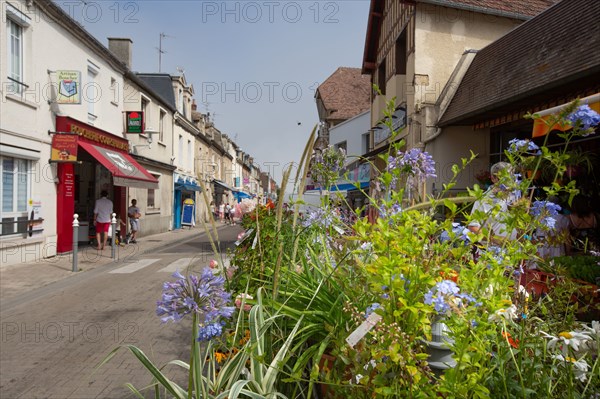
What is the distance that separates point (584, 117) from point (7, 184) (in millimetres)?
11087

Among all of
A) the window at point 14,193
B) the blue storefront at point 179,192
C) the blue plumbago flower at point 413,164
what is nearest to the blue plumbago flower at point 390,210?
the blue plumbago flower at point 413,164

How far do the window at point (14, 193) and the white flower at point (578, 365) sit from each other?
10771 millimetres

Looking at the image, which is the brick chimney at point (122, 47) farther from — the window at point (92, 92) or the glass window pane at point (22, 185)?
the glass window pane at point (22, 185)

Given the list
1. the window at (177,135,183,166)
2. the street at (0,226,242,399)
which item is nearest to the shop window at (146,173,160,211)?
the window at (177,135,183,166)

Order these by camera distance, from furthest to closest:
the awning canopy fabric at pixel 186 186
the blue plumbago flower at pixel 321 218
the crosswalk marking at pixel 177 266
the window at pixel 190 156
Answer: the window at pixel 190 156
the awning canopy fabric at pixel 186 186
the crosswalk marking at pixel 177 266
the blue plumbago flower at pixel 321 218

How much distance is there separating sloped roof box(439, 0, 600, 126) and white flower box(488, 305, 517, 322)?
5.46 meters

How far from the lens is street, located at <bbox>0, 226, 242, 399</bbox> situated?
3598 mm

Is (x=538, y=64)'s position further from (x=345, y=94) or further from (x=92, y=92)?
(x=345, y=94)

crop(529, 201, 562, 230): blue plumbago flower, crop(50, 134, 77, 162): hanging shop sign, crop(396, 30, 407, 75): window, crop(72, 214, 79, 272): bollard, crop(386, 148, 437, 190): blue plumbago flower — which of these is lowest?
crop(72, 214, 79, 272): bollard

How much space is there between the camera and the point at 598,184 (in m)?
5.68

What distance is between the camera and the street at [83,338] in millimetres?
3598

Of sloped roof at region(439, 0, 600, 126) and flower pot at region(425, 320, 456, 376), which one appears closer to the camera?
flower pot at region(425, 320, 456, 376)

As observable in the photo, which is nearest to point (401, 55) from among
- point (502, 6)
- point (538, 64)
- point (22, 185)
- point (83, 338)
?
point (502, 6)

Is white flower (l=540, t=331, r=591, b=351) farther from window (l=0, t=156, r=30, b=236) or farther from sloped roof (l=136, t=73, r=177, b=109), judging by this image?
sloped roof (l=136, t=73, r=177, b=109)
